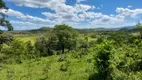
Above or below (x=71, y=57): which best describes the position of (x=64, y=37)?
above

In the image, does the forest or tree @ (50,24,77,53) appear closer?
the forest

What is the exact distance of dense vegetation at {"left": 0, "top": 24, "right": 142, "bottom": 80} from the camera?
21188mm

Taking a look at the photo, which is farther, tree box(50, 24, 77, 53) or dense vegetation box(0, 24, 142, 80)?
tree box(50, 24, 77, 53)

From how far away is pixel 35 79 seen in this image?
90.8 feet

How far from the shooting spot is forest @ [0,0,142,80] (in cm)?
2108

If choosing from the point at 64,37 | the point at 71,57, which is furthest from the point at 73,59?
the point at 64,37

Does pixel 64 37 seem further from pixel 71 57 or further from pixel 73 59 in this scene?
pixel 73 59

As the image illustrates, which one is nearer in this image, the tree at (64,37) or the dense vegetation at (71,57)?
the dense vegetation at (71,57)

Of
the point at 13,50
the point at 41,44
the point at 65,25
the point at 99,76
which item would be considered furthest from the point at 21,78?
the point at 65,25

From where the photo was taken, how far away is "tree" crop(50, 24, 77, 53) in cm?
7300

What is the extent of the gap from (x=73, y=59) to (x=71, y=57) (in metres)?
3.24

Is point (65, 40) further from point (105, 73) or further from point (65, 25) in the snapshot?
point (105, 73)

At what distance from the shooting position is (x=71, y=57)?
44.0 metres

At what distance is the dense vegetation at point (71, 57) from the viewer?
21.2 meters
